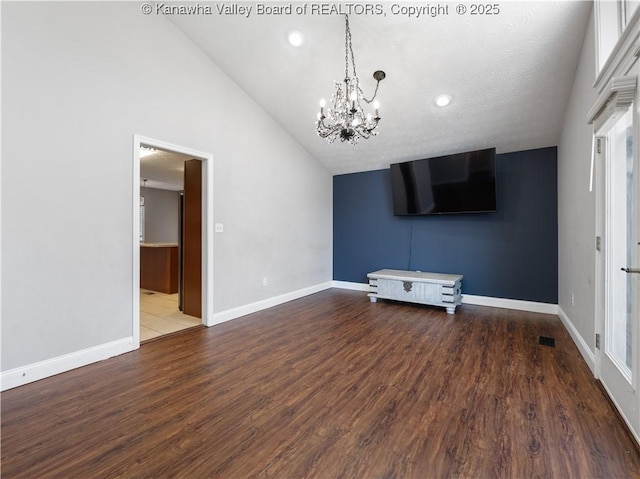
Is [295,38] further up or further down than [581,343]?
further up

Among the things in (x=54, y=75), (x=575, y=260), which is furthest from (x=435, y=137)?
(x=54, y=75)

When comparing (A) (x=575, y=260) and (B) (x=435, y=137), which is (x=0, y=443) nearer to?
(A) (x=575, y=260)

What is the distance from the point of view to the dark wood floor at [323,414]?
147cm

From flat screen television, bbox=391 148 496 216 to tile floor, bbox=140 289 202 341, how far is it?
372 cm

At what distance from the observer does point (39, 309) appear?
7.66ft

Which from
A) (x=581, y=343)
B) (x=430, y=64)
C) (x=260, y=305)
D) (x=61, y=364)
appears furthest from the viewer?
(x=260, y=305)

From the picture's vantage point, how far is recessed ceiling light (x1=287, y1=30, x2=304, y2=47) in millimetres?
3135

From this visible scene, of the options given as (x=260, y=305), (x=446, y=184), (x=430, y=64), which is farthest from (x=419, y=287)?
(x=430, y=64)

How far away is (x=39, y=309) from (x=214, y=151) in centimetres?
231

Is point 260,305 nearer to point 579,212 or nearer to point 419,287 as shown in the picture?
point 419,287

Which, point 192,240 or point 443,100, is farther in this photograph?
point 192,240

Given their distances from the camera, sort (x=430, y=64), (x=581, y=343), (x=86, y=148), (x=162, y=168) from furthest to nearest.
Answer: (x=162, y=168) < (x=430, y=64) < (x=581, y=343) < (x=86, y=148)

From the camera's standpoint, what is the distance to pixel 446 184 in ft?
14.9

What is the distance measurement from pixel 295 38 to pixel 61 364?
3.82 m
